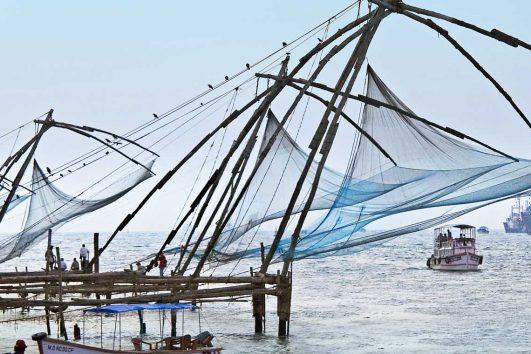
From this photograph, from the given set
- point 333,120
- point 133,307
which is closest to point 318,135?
point 333,120

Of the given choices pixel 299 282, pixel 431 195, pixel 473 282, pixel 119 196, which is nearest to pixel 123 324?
pixel 119 196

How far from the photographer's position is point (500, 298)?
42062 mm

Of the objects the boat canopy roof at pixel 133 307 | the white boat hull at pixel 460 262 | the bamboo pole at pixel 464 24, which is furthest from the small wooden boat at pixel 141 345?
the white boat hull at pixel 460 262

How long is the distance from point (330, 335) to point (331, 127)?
10752 mm

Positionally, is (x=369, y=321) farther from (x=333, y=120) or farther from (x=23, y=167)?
(x=333, y=120)

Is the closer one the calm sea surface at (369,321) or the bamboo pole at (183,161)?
the bamboo pole at (183,161)

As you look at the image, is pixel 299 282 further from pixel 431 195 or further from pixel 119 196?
pixel 431 195

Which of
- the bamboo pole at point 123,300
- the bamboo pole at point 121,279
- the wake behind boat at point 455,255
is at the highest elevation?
the wake behind boat at point 455,255

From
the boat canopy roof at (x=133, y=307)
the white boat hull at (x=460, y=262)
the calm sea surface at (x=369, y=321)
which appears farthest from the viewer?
the white boat hull at (x=460, y=262)

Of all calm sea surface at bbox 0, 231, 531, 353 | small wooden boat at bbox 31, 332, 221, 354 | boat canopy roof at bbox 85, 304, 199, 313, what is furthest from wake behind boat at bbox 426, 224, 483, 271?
small wooden boat at bbox 31, 332, 221, 354

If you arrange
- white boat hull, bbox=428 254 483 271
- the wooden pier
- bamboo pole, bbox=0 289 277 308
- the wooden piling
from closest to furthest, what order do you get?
bamboo pole, bbox=0 289 277 308, the wooden pier, the wooden piling, white boat hull, bbox=428 254 483 271

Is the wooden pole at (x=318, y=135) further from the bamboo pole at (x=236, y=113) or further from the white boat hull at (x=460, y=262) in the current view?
the white boat hull at (x=460, y=262)

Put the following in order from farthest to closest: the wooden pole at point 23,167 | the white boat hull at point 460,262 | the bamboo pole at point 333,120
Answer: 1. the white boat hull at point 460,262
2. the wooden pole at point 23,167
3. the bamboo pole at point 333,120

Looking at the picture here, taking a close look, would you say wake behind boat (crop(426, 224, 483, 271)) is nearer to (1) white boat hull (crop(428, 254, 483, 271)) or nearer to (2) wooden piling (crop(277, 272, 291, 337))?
(1) white boat hull (crop(428, 254, 483, 271))
